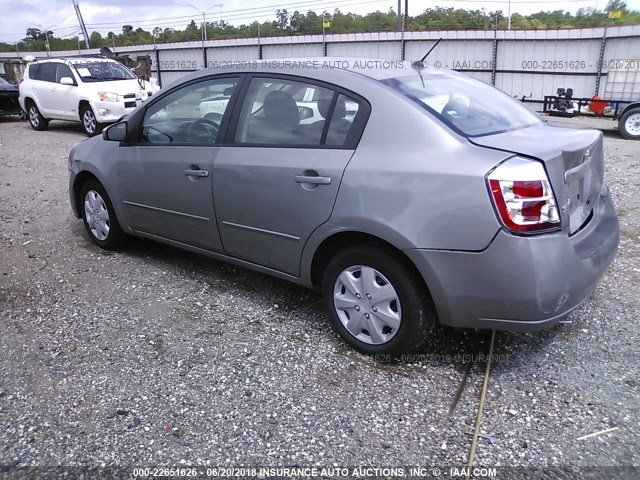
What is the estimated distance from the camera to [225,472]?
2383 mm

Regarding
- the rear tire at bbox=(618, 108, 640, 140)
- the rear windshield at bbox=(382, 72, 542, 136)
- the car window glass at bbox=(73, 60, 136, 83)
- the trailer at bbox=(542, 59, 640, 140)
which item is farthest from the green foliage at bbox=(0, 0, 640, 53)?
the rear windshield at bbox=(382, 72, 542, 136)

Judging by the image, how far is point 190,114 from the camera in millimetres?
4020

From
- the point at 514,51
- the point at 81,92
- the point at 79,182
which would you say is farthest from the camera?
the point at 514,51

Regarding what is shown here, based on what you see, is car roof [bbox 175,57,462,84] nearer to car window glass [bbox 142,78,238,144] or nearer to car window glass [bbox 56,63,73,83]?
car window glass [bbox 142,78,238,144]

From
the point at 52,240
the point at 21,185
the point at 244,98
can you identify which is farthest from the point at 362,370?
the point at 21,185

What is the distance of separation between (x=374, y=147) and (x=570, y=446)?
1735mm

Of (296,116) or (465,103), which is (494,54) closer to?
(465,103)

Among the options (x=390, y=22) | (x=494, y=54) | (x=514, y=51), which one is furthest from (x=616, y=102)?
(x=390, y=22)

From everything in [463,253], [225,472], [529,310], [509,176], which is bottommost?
[225,472]

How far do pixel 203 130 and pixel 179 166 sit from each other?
1.03 feet

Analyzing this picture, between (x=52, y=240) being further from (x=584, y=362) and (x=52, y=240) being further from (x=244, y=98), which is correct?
(x=584, y=362)

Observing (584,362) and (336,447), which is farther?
(584,362)

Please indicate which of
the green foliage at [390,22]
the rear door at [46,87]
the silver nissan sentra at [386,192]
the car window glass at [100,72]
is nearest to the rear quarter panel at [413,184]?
the silver nissan sentra at [386,192]

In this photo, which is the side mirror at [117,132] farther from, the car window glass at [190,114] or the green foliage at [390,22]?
the green foliage at [390,22]
